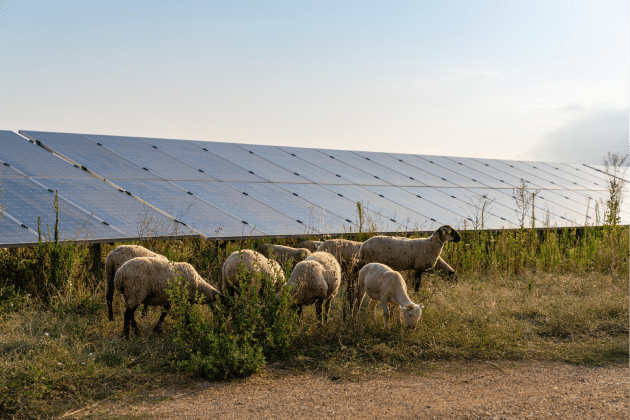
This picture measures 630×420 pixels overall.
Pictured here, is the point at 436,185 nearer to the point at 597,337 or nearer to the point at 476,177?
the point at 476,177

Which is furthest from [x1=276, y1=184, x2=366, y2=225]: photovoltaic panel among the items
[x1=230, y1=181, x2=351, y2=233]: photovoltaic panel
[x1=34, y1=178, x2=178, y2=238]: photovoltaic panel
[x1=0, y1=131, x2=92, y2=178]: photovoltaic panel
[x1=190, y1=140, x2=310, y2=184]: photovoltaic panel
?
[x1=0, y1=131, x2=92, y2=178]: photovoltaic panel

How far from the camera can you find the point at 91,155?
45.4 feet

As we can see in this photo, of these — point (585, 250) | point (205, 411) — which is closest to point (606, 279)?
point (585, 250)

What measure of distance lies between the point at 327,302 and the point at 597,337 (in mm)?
4014

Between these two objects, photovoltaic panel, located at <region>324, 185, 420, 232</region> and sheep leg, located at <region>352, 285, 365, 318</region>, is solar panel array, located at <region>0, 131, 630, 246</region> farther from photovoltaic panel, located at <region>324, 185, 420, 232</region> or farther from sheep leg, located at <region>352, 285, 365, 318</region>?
sheep leg, located at <region>352, 285, 365, 318</region>

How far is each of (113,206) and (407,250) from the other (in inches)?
223

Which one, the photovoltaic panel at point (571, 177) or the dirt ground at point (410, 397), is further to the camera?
the photovoltaic panel at point (571, 177)

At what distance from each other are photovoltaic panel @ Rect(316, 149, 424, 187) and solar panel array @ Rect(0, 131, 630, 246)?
0.05 meters

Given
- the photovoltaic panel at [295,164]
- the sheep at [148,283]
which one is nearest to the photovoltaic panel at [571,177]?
the photovoltaic panel at [295,164]

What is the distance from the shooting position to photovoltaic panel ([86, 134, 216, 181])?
1391 cm

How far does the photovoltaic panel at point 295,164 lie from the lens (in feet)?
54.8

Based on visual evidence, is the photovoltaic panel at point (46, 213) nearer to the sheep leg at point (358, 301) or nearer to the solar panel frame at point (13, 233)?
the solar panel frame at point (13, 233)

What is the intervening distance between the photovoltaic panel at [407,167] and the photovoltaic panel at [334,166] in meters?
2.10

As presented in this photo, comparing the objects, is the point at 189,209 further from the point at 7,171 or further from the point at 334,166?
the point at 334,166
